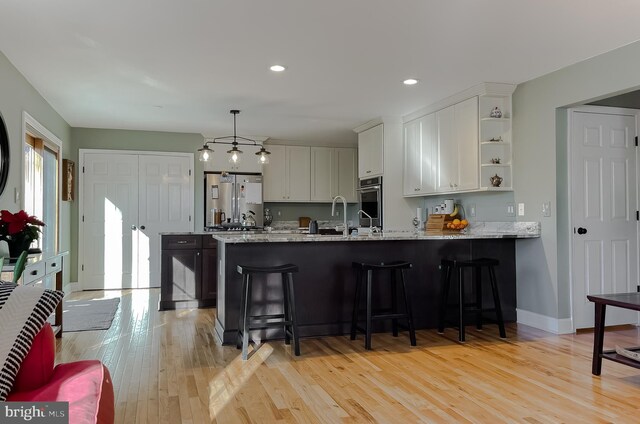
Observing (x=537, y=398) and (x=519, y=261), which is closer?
(x=537, y=398)

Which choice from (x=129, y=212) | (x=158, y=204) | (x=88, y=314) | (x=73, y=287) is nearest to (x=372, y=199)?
(x=158, y=204)

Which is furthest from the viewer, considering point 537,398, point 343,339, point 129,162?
point 129,162

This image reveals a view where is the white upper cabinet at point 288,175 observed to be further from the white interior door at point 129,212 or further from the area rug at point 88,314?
the area rug at point 88,314

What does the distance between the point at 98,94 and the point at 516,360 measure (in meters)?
4.63

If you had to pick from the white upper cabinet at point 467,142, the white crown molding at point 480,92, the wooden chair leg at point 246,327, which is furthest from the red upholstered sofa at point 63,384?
the white crown molding at point 480,92

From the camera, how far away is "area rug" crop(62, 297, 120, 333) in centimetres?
456

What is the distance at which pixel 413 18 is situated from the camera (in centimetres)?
→ 318

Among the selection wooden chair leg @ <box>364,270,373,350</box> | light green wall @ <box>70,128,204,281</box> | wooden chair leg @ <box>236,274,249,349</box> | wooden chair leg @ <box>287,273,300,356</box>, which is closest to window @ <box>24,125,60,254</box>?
light green wall @ <box>70,128,204,281</box>

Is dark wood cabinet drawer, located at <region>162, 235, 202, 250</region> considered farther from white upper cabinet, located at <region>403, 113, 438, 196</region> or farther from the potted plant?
white upper cabinet, located at <region>403, 113, 438, 196</region>

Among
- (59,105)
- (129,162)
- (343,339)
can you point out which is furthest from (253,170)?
(343,339)

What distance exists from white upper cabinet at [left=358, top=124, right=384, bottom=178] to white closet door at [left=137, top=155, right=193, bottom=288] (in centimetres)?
261

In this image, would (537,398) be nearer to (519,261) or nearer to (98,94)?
(519,261)

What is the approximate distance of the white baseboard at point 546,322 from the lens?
431 cm

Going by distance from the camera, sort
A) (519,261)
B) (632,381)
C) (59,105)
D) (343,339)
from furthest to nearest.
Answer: (59,105)
(519,261)
(343,339)
(632,381)
